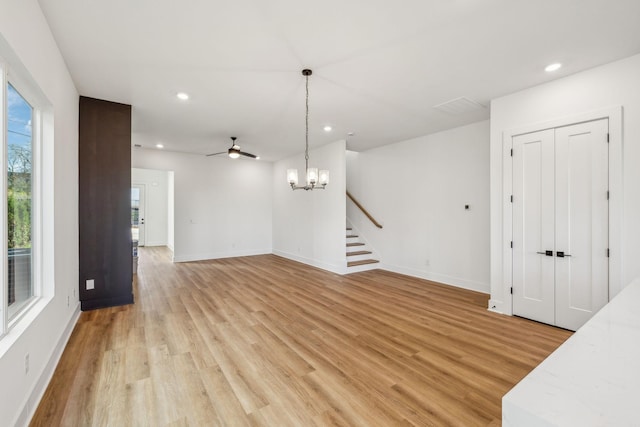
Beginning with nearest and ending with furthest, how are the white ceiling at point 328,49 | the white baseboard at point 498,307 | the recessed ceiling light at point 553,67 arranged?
the white ceiling at point 328,49, the recessed ceiling light at point 553,67, the white baseboard at point 498,307

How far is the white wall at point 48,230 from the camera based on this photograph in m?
1.67

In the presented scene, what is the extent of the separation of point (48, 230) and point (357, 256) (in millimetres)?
5359

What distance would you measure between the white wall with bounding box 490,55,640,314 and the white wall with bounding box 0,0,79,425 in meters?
4.78

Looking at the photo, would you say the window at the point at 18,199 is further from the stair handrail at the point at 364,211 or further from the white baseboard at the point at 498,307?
the stair handrail at the point at 364,211

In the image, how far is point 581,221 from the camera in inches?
122

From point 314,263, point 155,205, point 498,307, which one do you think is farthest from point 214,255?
point 498,307

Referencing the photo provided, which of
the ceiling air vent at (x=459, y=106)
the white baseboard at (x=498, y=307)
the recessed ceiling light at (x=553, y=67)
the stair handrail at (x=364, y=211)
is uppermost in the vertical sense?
the recessed ceiling light at (x=553, y=67)

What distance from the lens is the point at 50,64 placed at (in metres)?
2.42

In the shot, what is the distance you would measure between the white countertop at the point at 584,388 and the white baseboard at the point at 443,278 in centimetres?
387

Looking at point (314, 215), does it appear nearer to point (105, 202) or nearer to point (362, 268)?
point (362, 268)

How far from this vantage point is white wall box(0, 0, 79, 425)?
1.67m

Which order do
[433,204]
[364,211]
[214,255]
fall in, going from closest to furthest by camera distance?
[433,204] → [364,211] → [214,255]

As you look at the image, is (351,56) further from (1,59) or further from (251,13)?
(1,59)

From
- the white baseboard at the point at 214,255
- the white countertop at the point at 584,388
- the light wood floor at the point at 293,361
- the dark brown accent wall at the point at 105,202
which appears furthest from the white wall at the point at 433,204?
the dark brown accent wall at the point at 105,202
